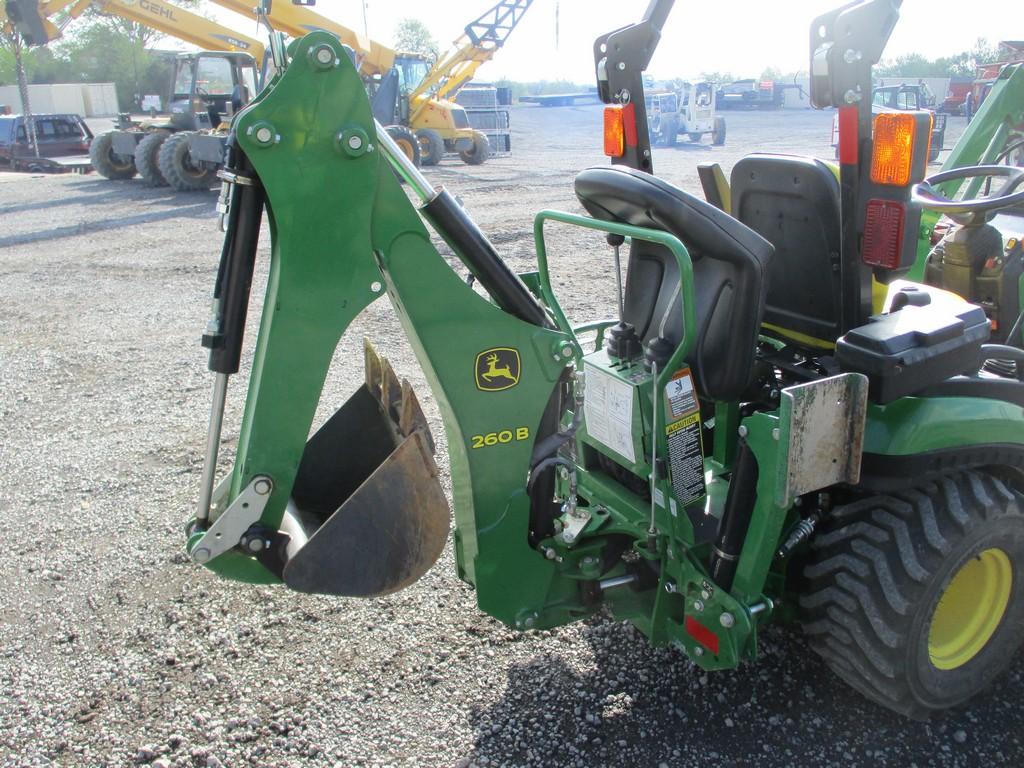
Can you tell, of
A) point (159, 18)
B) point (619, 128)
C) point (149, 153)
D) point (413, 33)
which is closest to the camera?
point (619, 128)

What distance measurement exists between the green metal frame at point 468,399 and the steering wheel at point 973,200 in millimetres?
838

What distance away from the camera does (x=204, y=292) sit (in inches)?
332

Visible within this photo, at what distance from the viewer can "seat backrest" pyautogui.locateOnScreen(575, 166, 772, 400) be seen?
2.30 m

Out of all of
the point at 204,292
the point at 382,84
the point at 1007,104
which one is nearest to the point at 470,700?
the point at 1007,104

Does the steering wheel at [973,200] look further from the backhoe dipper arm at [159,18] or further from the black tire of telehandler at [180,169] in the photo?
the backhoe dipper arm at [159,18]

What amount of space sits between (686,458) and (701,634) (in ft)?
1.67

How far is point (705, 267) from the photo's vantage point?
245 cm

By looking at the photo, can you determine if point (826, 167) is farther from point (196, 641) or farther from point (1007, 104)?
point (1007, 104)

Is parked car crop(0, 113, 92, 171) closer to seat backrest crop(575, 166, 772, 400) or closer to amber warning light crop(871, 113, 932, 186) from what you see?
seat backrest crop(575, 166, 772, 400)

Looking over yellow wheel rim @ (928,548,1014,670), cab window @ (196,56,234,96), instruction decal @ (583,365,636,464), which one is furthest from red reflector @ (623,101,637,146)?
cab window @ (196,56,234,96)

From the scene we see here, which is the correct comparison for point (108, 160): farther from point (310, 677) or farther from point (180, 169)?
point (310, 677)

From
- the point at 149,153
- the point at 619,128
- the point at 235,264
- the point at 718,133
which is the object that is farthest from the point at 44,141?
the point at 235,264

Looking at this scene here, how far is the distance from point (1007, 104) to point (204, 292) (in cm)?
679

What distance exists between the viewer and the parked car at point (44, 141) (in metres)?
20.8
